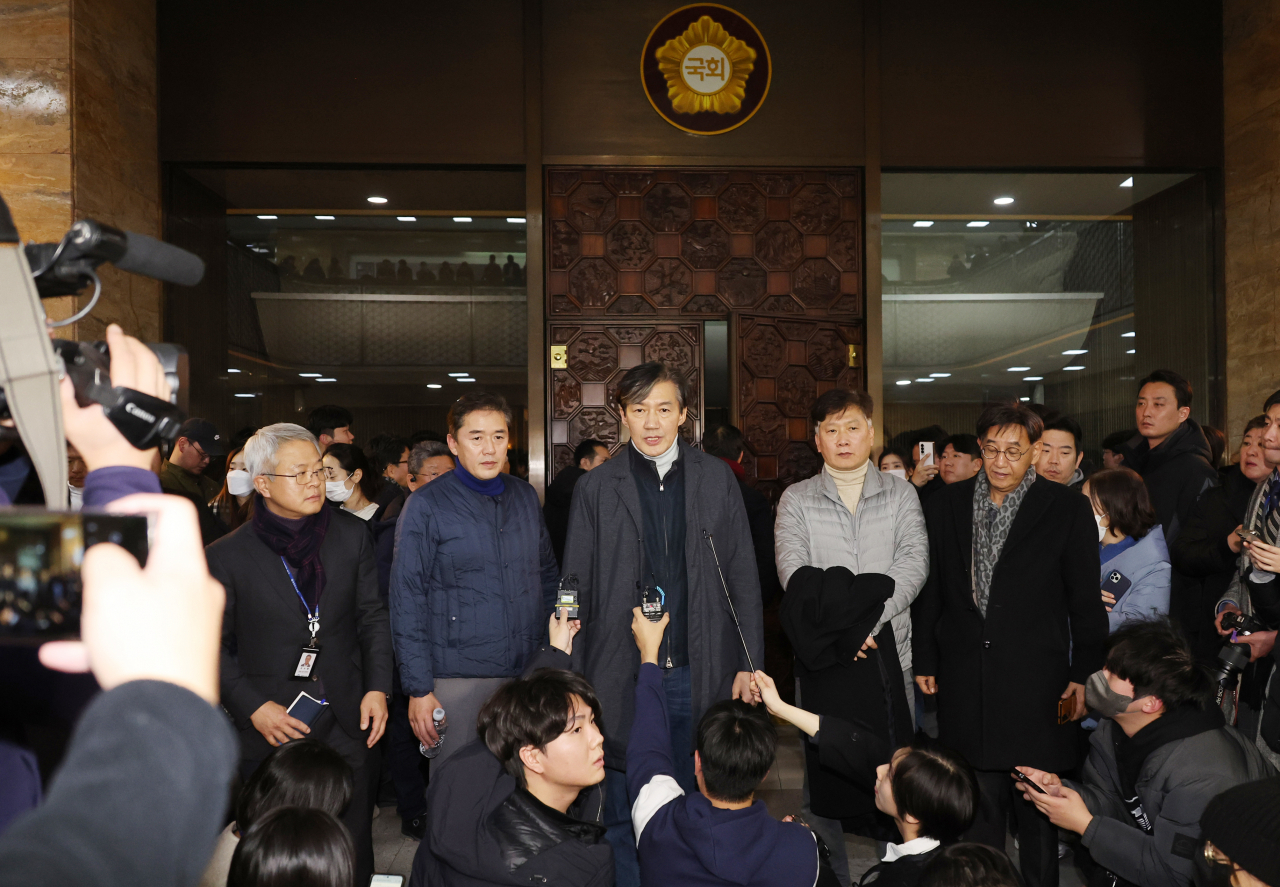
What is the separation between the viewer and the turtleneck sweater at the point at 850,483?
123 inches

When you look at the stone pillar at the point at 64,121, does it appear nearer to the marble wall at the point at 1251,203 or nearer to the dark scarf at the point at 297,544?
the dark scarf at the point at 297,544

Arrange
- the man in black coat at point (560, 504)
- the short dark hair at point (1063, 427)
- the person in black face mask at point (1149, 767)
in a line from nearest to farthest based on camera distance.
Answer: the person in black face mask at point (1149, 767), the short dark hair at point (1063, 427), the man in black coat at point (560, 504)

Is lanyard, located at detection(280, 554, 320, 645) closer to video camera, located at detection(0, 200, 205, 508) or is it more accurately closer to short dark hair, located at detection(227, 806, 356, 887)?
short dark hair, located at detection(227, 806, 356, 887)

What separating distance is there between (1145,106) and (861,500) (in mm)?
4122

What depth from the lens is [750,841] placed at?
76.4 inches

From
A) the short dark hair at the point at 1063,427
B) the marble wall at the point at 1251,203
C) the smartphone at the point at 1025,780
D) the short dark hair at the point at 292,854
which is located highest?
the marble wall at the point at 1251,203

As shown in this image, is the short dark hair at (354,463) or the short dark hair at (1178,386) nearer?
the short dark hair at (1178,386)

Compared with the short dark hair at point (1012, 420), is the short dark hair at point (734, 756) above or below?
A: below

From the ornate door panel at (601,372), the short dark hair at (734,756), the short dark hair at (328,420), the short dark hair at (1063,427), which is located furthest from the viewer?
the ornate door panel at (601,372)

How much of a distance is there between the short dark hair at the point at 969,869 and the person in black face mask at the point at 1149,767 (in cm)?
69

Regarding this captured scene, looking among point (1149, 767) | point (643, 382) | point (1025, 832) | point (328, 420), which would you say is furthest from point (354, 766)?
point (328, 420)

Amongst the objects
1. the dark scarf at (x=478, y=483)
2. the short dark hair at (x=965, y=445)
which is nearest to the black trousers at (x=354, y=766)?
the dark scarf at (x=478, y=483)

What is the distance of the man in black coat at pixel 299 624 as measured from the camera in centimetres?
256

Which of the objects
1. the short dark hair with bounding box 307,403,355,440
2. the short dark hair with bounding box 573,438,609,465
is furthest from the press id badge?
the short dark hair with bounding box 307,403,355,440
